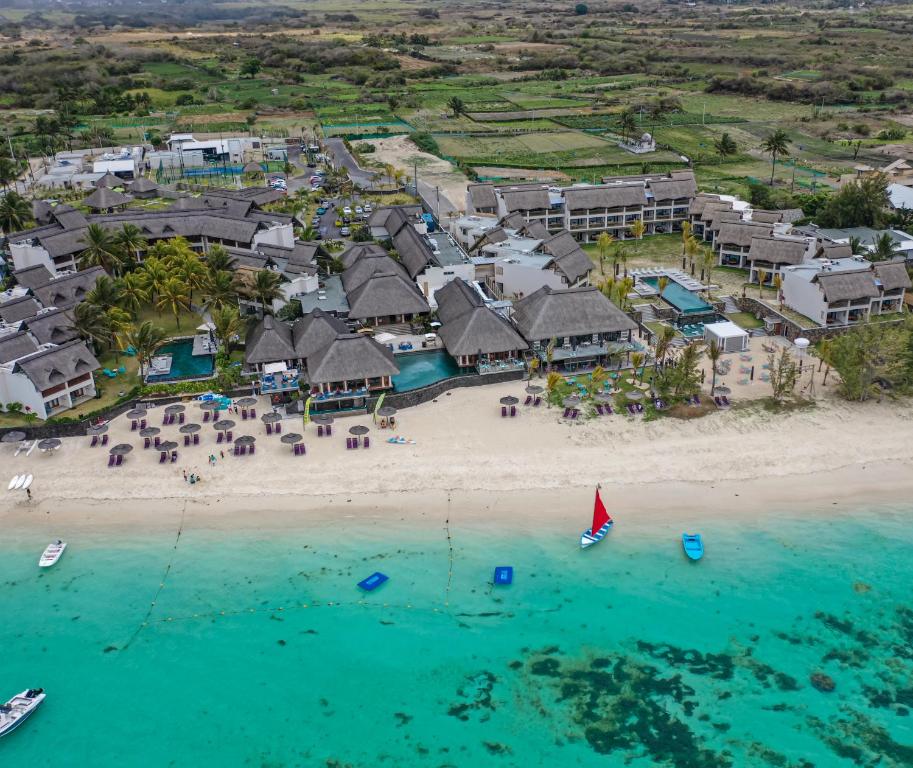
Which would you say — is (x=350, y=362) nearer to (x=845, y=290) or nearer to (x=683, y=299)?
(x=683, y=299)

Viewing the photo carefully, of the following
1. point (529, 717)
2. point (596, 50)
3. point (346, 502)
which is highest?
point (596, 50)

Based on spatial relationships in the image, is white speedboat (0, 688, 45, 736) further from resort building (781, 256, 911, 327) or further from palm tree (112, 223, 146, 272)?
resort building (781, 256, 911, 327)

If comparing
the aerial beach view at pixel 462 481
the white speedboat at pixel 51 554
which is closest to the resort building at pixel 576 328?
the aerial beach view at pixel 462 481

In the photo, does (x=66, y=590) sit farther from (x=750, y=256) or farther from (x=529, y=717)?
(x=750, y=256)

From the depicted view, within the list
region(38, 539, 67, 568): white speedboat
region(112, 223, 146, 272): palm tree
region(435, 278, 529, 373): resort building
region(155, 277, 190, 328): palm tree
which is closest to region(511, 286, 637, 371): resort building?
region(435, 278, 529, 373): resort building

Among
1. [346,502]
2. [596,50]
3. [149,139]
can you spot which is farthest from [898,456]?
[596,50]

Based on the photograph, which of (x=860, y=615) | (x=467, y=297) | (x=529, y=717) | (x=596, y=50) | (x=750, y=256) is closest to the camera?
(x=529, y=717)
